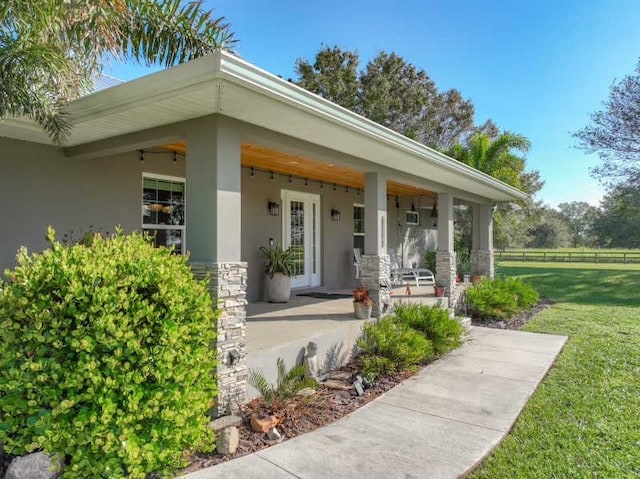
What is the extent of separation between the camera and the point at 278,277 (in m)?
8.27

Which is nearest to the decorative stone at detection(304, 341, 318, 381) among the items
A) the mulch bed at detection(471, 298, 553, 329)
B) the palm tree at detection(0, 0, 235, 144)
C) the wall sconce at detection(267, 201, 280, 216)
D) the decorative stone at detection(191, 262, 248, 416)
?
the decorative stone at detection(191, 262, 248, 416)

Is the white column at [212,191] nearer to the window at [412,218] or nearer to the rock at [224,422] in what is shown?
the rock at [224,422]

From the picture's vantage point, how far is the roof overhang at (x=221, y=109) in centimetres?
346

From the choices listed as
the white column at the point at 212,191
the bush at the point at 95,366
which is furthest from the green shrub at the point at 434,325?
the bush at the point at 95,366

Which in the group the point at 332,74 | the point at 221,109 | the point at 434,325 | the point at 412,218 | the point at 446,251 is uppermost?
the point at 332,74

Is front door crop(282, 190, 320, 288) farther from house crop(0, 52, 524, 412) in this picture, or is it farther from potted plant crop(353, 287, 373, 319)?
potted plant crop(353, 287, 373, 319)

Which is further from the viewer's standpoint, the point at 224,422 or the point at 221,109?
the point at 221,109

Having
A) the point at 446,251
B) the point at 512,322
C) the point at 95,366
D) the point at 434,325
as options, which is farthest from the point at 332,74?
the point at 95,366

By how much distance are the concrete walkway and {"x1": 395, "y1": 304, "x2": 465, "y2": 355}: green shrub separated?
45 cm

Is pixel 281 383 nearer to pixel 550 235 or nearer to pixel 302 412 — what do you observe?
pixel 302 412

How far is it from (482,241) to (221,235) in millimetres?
10416

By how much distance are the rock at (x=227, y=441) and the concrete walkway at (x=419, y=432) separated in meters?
0.16

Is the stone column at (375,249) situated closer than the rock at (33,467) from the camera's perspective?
No

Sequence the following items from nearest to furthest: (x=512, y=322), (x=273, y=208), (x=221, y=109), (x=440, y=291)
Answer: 1. (x=221, y=109)
2. (x=273, y=208)
3. (x=440, y=291)
4. (x=512, y=322)
